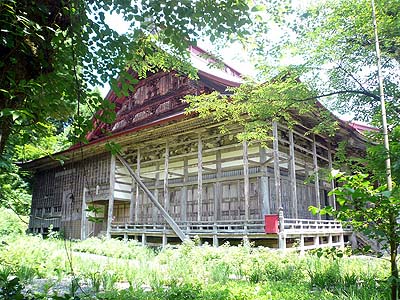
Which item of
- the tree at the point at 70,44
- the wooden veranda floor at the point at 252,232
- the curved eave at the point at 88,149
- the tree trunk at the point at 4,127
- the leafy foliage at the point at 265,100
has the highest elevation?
the curved eave at the point at 88,149

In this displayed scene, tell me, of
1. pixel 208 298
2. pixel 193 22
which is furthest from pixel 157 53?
pixel 208 298

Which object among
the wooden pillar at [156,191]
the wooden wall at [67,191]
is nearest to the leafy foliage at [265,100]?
the wooden pillar at [156,191]

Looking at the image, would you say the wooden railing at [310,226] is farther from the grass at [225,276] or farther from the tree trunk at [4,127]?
the tree trunk at [4,127]

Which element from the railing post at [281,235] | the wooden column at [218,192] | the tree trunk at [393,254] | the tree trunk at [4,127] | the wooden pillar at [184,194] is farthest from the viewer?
the wooden pillar at [184,194]

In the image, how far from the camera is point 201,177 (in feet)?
38.1

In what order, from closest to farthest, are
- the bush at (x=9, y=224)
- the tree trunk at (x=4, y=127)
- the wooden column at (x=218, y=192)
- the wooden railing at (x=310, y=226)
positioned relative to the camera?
Answer: 1. the tree trunk at (x=4, y=127)
2. the wooden railing at (x=310, y=226)
3. the wooden column at (x=218, y=192)
4. the bush at (x=9, y=224)

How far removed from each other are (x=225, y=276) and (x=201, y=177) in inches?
247

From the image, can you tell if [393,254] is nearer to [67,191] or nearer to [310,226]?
[310,226]

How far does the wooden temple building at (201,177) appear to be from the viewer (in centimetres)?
1089

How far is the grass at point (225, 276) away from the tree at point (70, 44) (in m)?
1.85

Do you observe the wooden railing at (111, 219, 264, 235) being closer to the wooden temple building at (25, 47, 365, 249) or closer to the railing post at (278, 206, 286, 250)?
the wooden temple building at (25, 47, 365, 249)

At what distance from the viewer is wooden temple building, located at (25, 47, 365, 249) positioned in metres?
10.9

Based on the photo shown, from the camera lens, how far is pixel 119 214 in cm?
1655

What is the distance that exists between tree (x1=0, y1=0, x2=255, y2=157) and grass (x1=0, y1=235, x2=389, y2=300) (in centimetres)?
185
